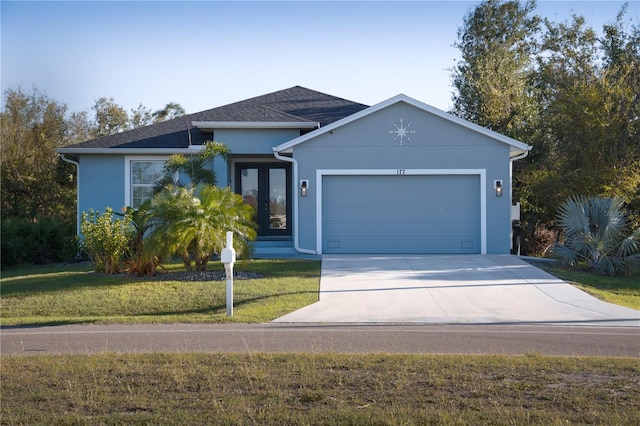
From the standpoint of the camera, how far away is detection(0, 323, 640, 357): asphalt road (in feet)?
30.6

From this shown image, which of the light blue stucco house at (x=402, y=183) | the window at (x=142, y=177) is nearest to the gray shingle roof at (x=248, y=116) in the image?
the window at (x=142, y=177)

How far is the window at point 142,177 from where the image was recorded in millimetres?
21797

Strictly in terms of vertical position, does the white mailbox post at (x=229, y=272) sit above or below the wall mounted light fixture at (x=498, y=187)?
below

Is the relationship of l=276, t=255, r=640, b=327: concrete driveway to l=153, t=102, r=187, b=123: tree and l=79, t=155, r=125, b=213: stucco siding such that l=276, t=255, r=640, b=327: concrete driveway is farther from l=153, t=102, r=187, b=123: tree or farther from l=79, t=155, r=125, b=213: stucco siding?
l=153, t=102, r=187, b=123: tree

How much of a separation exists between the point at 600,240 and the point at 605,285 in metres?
1.83

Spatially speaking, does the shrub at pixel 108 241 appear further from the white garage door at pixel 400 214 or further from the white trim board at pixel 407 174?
the white garage door at pixel 400 214

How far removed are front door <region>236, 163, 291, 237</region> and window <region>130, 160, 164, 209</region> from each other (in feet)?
8.98

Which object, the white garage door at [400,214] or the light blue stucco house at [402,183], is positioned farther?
the white garage door at [400,214]

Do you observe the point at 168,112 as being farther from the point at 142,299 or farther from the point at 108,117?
the point at 142,299

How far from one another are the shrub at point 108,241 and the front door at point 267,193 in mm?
7050

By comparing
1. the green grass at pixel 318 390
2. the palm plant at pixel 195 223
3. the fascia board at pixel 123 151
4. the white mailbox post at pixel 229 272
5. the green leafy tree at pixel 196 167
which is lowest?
the green grass at pixel 318 390

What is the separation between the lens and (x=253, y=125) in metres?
21.3

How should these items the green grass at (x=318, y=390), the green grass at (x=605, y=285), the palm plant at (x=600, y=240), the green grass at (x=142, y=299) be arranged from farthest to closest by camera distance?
the palm plant at (x=600, y=240)
the green grass at (x=605, y=285)
the green grass at (x=142, y=299)
the green grass at (x=318, y=390)

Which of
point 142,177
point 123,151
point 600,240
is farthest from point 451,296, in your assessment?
point 123,151
